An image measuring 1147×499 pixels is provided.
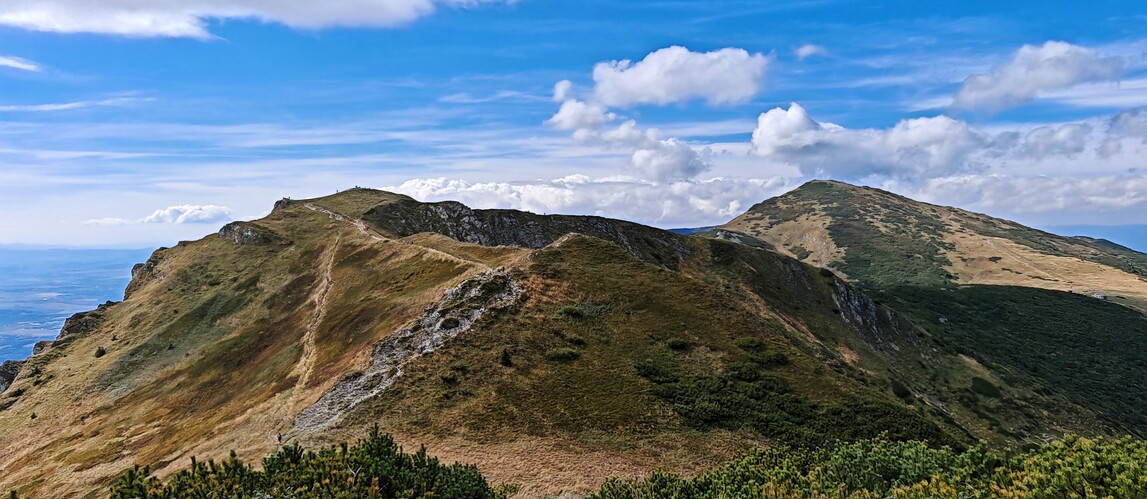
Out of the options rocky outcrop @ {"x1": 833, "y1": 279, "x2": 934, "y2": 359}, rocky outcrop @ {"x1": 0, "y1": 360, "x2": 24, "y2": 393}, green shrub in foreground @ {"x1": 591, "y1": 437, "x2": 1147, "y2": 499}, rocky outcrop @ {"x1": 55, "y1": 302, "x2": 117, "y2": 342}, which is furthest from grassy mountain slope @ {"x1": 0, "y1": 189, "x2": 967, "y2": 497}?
rocky outcrop @ {"x1": 833, "y1": 279, "x2": 934, "y2": 359}

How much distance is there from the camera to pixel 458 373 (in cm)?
4666

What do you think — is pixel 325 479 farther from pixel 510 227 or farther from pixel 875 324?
pixel 875 324

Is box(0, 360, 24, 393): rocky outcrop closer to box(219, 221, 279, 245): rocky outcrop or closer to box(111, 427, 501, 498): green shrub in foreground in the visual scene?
box(219, 221, 279, 245): rocky outcrop

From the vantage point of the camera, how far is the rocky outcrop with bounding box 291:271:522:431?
43.7 metres

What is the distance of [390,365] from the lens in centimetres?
4803

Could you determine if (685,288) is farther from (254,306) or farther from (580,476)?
(254,306)

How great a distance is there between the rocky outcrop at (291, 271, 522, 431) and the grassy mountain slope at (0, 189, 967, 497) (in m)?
0.22

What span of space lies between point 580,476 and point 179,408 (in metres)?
57.9

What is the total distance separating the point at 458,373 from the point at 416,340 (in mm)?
7809

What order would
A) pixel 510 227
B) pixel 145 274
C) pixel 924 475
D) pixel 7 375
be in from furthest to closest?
1. pixel 510 227
2. pixel 145 274
3. pixel 7 375
4. pixel 924 475

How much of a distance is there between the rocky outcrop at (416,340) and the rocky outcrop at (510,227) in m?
68.8

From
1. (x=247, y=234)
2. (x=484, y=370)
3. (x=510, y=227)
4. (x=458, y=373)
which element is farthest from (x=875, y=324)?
(x=247, y=234)

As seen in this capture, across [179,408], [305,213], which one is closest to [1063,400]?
[179,408]

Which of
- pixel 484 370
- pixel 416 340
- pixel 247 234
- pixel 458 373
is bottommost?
pixel 458 373
